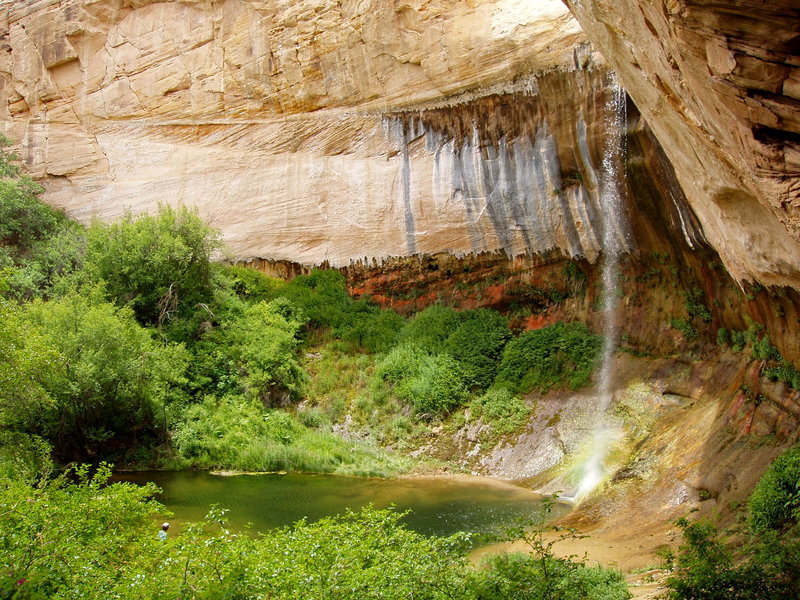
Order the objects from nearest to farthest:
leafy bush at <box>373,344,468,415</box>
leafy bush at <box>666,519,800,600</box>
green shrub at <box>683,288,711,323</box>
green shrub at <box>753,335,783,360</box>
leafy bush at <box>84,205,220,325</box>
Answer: leafy bush at <box>666,519,800,600</box> < green shrub at <box>753,335,783,360</box> < green shrub at <box>683,288,711,323</box> < leafy bush at <box>373,344,468,415</box> < leafy bush at <box>84,205,220,325</box>

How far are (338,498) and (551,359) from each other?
6.99m

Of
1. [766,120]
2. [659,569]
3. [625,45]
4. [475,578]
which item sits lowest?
[659,569]

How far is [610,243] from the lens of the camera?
17.4 metres

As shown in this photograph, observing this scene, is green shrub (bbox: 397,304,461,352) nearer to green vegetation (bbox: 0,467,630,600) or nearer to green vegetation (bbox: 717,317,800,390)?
green vegetation (bbox: 717,317,800,390)

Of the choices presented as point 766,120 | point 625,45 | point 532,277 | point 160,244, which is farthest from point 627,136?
point 160,244

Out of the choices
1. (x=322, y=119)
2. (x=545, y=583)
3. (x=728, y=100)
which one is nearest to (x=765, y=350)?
(x=728, y=100)

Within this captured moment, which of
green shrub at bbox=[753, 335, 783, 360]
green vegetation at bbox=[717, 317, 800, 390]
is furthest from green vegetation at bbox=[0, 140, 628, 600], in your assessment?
green shrub at bbox=[753, 335, 783, 360]

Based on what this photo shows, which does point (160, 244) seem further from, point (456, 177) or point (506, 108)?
point (506, 108)

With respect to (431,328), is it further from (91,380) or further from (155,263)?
(91,380)

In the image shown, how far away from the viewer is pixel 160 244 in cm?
2005

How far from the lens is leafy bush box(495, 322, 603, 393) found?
16486mm

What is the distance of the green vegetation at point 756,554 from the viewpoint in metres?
5.48

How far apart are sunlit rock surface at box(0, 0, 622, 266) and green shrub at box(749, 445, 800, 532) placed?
10399mm

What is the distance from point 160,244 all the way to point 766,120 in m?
17.6
